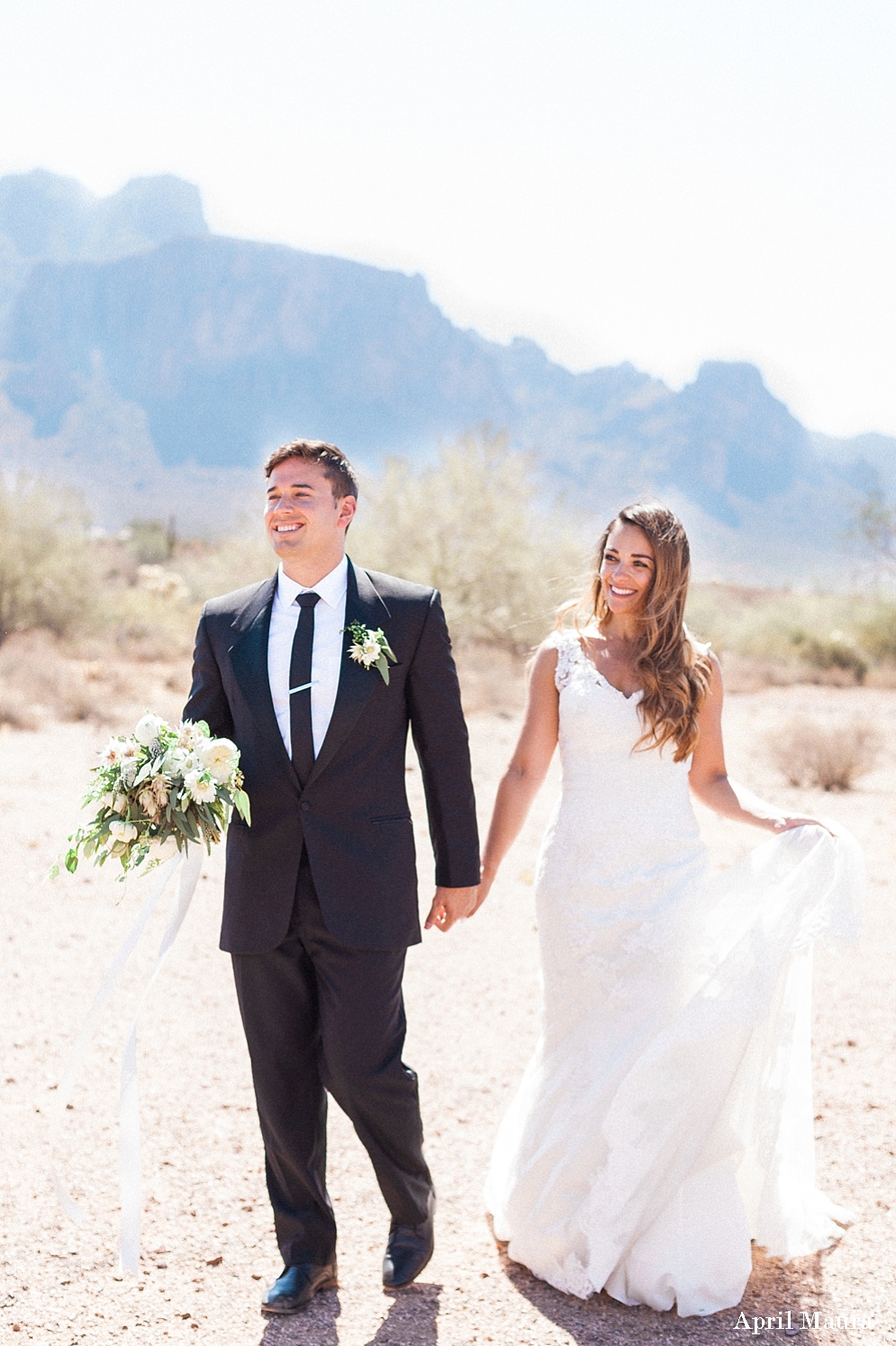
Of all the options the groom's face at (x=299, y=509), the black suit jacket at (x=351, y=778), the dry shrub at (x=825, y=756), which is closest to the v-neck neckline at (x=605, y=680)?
the black suit jacket at (x=351, y=778)

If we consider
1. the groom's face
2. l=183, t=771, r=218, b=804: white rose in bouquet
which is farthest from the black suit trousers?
the groom's face

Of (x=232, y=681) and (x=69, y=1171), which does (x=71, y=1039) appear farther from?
(x=232, y=681)

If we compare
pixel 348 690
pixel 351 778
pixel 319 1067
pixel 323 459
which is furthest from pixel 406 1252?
pixel 323 459

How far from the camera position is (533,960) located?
6.99m

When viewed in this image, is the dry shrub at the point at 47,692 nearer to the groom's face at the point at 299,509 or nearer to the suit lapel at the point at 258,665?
the suit lapel at the point at 258,665

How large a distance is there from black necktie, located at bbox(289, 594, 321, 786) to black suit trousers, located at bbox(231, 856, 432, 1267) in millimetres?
261

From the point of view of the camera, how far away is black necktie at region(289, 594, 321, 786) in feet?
10.1

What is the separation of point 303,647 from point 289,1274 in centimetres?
171

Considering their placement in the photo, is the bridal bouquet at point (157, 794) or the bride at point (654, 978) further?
the bride at point (654, 978)

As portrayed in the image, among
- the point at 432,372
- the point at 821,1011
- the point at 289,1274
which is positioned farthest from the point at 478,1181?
the point at 432,372

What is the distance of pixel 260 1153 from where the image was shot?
432cm

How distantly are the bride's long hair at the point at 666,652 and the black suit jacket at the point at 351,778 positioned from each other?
662 millimetres

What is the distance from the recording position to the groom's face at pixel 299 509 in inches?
123

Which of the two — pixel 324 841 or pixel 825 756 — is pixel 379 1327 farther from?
pixel 825 756
